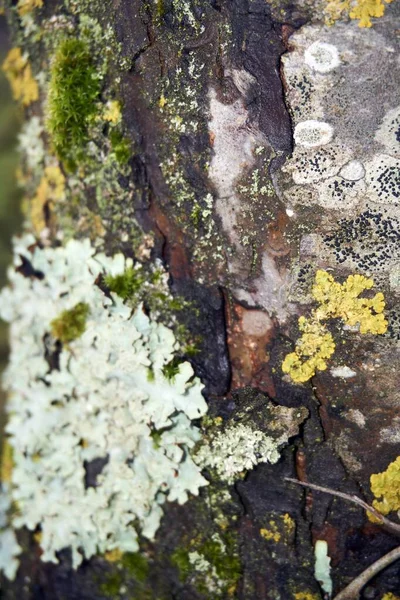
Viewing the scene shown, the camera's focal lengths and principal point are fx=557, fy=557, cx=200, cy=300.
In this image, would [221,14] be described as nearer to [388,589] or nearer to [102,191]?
[102,191]

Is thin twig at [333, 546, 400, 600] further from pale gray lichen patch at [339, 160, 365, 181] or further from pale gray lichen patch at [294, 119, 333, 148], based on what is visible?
pale gray lichen patch at [294, 119, 333, 148]

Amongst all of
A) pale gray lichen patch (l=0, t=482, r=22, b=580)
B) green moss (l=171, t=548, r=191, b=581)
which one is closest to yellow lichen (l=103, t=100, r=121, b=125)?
green moss (l=171, t=548, r=191, b=581)

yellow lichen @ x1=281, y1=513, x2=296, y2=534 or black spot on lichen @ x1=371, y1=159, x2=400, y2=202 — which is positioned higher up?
black spot on lichen @ x1=371, y1=159, x2=400, y2=202

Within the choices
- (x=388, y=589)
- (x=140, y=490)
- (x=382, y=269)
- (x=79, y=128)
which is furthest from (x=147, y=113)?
(x=388, y=589)

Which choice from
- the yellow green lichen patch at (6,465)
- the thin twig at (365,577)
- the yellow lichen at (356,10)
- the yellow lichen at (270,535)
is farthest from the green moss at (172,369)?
the yellow green lichen patch at (6,465)

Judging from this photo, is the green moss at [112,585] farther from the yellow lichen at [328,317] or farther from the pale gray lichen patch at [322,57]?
the pale gray lichen patch at [322,57]
